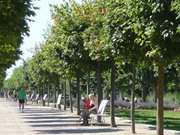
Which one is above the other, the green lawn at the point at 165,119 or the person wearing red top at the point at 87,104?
the person wearing red top at the point at 87,104

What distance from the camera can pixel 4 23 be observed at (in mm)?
18719

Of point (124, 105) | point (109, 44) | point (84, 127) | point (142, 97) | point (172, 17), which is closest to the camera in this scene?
point (172, 17)

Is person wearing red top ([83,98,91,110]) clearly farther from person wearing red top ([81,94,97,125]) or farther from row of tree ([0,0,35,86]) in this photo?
row of tree ([0,0,35,86])

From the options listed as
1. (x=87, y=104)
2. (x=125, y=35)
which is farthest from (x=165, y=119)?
(x=125, y=35)

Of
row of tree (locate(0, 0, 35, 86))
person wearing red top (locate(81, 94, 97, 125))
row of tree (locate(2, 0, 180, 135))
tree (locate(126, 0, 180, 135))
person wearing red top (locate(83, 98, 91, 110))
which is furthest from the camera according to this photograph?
person wearing red top (locate(83, 98, 91, 110))

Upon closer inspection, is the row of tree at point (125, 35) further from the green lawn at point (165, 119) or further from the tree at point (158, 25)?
the green lawn at point (165, 119)

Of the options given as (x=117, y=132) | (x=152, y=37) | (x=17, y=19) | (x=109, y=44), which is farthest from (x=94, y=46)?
(x=152, y=37)

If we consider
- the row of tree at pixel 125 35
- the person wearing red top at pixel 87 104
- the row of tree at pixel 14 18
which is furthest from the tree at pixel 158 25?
the person wearing red top at pixel 87 104

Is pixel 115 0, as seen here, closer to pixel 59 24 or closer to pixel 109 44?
pixel 109 44

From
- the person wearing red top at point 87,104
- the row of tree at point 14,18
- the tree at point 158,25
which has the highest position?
the row of tree at point 14,18

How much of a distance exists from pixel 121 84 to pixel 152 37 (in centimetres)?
5059

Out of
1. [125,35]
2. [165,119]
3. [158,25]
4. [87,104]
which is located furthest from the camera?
[165,119]

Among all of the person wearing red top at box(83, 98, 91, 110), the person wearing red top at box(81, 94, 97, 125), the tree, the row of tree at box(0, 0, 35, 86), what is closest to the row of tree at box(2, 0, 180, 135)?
the tree

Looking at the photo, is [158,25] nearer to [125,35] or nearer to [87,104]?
[125,35]
